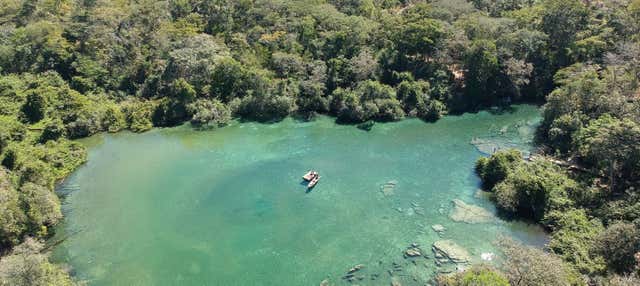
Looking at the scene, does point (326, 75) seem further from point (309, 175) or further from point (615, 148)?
point (615, 148)

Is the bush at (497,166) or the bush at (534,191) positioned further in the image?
the bush at (497,166)

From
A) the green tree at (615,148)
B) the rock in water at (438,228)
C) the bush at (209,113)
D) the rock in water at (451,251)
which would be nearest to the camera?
the rock in water at (451,251)

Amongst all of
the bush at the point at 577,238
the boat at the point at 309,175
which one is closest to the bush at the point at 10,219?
the boat at the point at 309,175

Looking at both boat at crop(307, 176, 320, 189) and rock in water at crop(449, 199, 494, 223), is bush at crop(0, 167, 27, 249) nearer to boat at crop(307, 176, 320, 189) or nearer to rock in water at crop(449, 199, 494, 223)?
boat at crop(307, 176, 320, 189)

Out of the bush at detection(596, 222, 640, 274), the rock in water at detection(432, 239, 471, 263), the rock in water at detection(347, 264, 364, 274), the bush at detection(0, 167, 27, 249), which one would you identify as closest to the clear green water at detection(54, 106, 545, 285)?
the rock in water at detection(347, 264, 364, 274)

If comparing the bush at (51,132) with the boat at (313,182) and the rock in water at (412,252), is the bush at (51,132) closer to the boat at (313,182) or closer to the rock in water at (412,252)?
the boat at (313,182)

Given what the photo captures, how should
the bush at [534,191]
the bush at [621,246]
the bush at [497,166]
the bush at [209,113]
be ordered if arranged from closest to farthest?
the bush at [621,246], the bush at [534,191], the bush at [497,166], the bush at [209,113]

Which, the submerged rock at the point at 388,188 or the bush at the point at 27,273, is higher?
the submerged rock at the point at 388,188
